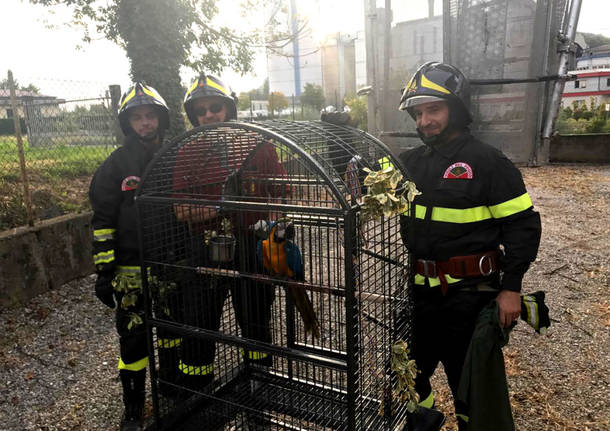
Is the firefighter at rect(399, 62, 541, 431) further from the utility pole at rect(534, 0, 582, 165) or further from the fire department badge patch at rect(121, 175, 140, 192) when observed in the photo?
the utility pole at rect(534, 0, 582, 165)

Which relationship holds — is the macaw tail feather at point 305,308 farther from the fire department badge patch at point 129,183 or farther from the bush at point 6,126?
the bush at point 6,126

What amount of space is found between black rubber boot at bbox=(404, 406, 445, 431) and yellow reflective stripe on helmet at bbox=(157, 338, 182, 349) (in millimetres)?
1542

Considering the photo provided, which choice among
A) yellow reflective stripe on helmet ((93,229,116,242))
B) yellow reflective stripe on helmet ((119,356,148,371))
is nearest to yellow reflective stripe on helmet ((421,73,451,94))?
yellow reflective stripe on helmet ((93,229,116,242))

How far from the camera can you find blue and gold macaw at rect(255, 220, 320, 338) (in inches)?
98.5

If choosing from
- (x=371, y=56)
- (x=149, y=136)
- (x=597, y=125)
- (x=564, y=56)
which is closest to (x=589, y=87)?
(x=597, y=125)

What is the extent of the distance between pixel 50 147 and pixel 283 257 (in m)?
6.01

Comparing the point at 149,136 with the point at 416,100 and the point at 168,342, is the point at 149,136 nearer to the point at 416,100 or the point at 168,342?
the point at 168,342

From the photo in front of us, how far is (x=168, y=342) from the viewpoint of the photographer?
10.1 feet

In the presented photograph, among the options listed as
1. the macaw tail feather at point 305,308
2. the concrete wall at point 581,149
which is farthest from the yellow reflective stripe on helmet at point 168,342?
the concrete wall at point 581,149

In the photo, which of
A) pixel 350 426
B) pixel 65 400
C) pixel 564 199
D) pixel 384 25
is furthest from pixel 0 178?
pixel 564 199

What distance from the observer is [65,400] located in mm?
3438

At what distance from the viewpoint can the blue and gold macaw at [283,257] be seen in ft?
8.21

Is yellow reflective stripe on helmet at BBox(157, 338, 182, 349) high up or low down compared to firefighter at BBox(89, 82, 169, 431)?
down

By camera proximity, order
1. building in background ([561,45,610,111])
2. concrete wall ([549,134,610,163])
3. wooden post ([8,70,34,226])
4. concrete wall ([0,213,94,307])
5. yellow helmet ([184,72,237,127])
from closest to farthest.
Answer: yellow helmet ([184,72,237,127]), concrete wall ([0,213,94,307]), wooden post ([8,70,34,226]), concrete wall ([549,134,610,163]), building in background ([561,45,610,111])
